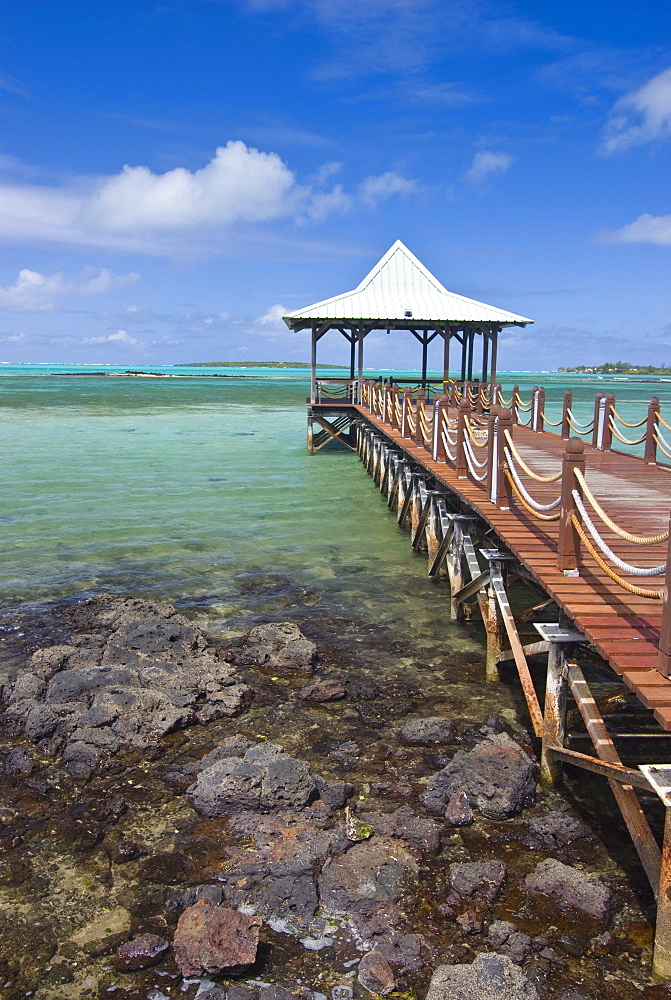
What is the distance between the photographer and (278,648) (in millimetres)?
8289

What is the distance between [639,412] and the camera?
179 ft

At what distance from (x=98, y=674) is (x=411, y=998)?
4.41 metres

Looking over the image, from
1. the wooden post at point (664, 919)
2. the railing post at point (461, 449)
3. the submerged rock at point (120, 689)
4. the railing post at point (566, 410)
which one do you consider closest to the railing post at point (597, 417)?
the railing post at point (566, 410)

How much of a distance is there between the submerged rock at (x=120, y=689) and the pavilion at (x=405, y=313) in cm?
1751

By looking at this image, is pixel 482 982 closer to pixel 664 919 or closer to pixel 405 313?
pixel 664 919

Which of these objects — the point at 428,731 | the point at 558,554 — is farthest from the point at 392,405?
the point at 428,731

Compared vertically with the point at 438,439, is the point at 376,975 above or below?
below

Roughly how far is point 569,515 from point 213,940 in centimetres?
402

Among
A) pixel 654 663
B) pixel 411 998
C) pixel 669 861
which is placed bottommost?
pixel 411 998

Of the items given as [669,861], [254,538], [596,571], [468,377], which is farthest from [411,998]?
[468,377]

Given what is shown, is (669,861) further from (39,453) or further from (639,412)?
(639,412)

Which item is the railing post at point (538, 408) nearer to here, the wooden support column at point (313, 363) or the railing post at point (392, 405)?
the railing post at point (392, 405)

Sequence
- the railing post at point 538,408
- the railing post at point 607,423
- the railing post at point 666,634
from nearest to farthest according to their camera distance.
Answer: the railing post at point 666,634 < the railing post at point 607,423 < the railing post at point 538,408

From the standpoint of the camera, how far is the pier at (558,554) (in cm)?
459
